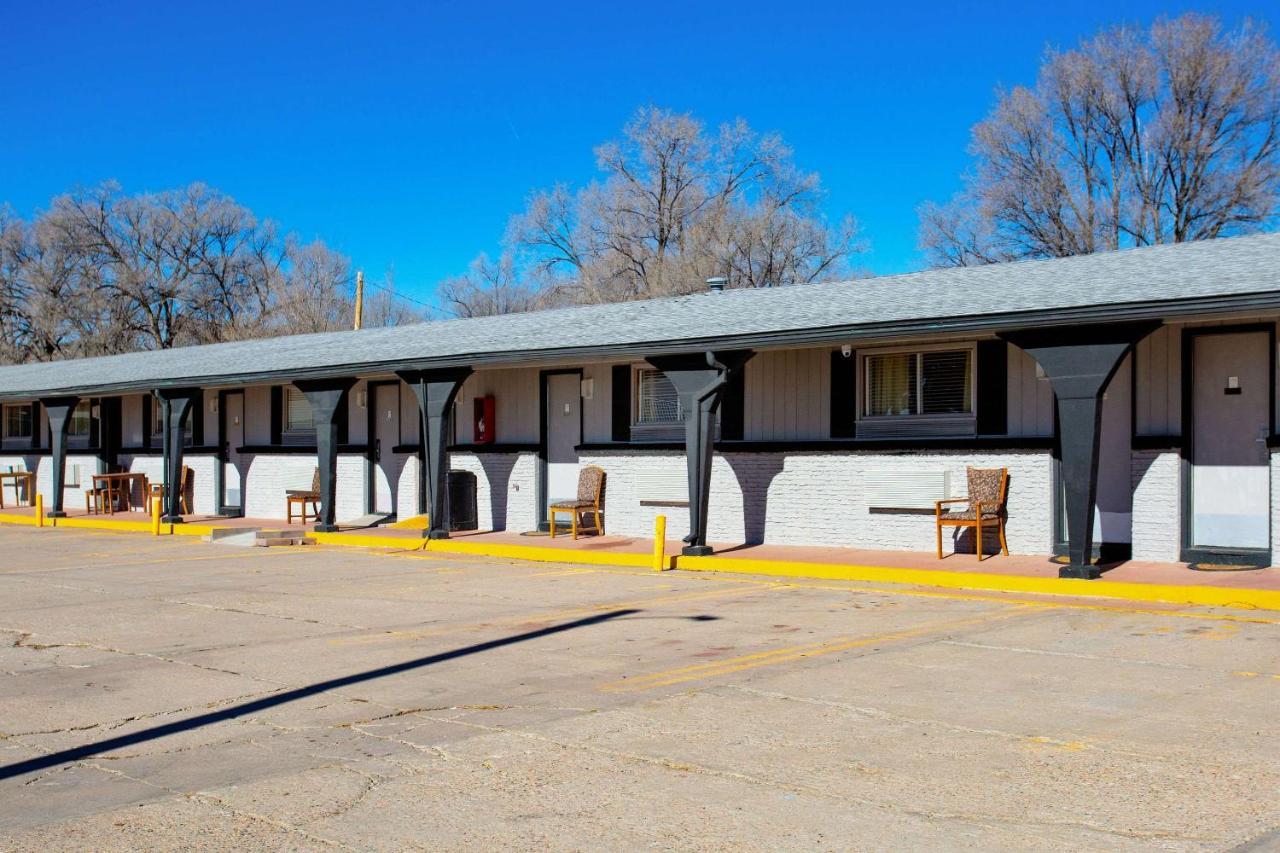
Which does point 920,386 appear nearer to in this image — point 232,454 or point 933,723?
point 933,723

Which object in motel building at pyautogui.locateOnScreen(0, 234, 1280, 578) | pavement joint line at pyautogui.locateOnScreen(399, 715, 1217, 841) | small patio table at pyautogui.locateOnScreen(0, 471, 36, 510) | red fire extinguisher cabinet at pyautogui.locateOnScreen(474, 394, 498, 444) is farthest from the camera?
small patio table at pyautogui.locateOnScreen(0, 471, 36, 510)

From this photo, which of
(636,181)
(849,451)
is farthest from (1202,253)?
(636,181)

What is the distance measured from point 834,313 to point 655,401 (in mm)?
4061

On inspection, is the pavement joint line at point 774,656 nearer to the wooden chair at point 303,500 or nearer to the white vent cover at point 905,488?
the white vent cover at point 905,488

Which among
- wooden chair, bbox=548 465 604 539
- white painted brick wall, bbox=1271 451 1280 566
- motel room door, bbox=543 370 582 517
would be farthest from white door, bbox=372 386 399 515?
white painted brick wall, bbox=1271 451 1280 566

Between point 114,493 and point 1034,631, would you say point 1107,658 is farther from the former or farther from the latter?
point 114,493

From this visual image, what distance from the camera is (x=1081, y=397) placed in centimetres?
1382

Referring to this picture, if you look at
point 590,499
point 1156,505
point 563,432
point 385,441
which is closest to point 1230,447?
point 1156,505

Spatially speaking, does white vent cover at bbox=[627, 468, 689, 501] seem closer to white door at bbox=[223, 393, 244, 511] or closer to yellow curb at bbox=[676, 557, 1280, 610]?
yellow curb at bbox=[676, 557, 1280, 610]

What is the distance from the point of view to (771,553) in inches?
680

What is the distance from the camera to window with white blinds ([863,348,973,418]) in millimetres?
16703

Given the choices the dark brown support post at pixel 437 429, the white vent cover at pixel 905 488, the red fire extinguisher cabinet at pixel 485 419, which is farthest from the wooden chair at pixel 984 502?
the red fire extinguisher cabinet at pixel 485 419

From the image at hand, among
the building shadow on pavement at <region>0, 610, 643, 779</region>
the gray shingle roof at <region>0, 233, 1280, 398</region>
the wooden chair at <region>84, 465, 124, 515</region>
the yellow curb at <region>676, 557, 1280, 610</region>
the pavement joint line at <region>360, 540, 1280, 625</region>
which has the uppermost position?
the gray shingle roof at <region>0, 233, 1280, 398</region>

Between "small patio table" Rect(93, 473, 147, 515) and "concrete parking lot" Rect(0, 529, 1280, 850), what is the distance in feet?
54.9
